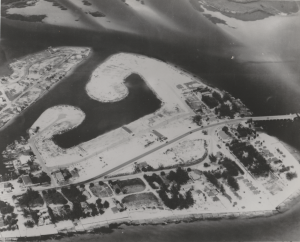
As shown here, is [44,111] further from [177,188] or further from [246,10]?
[246,10]

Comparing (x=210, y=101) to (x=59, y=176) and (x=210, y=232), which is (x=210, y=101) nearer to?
(x=210, y=232)

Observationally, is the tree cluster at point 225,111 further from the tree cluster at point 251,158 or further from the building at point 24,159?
the building at point 24,159

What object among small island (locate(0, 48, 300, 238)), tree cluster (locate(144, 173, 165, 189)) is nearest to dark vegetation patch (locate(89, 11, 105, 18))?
small island (locate(0, 48, 300, 238))

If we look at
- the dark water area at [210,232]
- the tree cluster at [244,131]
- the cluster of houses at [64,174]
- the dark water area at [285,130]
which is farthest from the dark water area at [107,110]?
the dark water area at [285,130]

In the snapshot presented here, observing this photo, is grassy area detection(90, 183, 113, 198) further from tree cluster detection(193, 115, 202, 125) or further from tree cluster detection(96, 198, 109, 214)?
tree cluster detection(193, 115, 202, 125)

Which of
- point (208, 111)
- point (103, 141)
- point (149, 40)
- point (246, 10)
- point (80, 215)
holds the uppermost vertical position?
point (246, 10)

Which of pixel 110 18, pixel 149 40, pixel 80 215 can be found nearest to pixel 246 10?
pixel 149 40

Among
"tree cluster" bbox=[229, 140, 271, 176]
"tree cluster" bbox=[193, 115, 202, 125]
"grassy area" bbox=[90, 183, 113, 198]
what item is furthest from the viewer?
"tree cluster" bbox=[193, 115, 202, 125]
